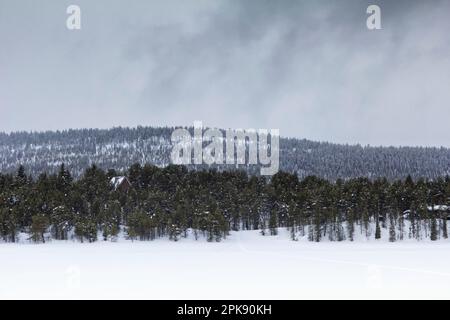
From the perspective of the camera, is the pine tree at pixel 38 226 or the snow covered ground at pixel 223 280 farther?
the pine tree at pixel 38 226

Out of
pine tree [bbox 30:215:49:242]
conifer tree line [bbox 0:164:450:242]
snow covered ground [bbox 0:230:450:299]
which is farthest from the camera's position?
conifer tree line [bbox 0:164:450:242]

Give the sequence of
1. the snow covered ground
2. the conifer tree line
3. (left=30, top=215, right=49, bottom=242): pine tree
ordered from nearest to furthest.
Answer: the snow covered ground < (left=30, top=215, right=49, bottom=242): pine tree < the conifer tree line

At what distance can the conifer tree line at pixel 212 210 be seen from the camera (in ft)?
369

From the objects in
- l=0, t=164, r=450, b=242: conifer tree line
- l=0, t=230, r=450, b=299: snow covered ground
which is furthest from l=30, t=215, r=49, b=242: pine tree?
l=0, t=230, r=450, b=299: snow covered ground

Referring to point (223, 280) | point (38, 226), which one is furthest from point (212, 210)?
point (223, 280)

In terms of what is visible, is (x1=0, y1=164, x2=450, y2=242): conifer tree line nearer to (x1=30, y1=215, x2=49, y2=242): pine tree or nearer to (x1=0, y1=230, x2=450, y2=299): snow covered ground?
(x1=30, y1=215, x2=49, y2=242): pine tree

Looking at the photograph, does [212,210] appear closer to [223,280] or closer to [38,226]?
[38,226]

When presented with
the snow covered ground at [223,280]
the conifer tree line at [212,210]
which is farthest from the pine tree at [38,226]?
the snow covered ground at [223,280]

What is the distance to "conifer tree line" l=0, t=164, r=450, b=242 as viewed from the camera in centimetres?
11256

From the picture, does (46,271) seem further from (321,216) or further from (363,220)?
(363,220)

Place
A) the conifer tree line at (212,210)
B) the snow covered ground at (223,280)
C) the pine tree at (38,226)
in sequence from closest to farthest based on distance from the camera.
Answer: the snow covered ground at (223,280) → the pine tree at (38,226) → the conifer tree line at (212,210)

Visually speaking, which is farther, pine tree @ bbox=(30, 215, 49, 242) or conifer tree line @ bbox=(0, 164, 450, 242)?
conifer tree line @ bbox=(0, 164, 450, 242)

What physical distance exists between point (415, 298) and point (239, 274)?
53.1ft

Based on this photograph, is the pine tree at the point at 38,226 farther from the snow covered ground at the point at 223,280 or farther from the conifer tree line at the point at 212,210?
the snow covered ground at the point at 223,280
